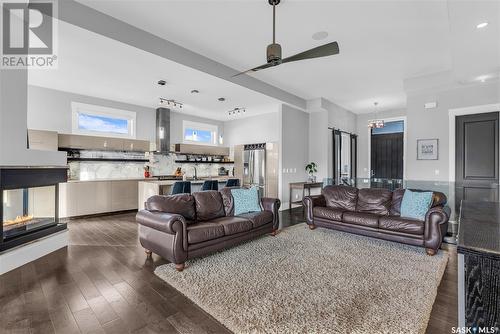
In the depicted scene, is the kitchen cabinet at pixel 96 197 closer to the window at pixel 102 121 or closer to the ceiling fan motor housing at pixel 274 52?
the window at pixel 102 121

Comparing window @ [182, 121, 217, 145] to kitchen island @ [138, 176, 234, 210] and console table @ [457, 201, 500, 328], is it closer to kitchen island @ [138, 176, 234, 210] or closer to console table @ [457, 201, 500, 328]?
kitchen island @ [138, 176, 234, 210]

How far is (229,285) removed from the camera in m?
2.46

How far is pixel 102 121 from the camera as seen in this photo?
20.2 ft

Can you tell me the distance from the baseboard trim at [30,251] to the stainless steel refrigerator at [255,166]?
4703mm

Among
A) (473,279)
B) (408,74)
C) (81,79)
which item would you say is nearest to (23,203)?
(81,79)

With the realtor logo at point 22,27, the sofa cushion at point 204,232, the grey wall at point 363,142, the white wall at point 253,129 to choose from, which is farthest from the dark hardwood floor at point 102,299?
the grey wall at point 363,142

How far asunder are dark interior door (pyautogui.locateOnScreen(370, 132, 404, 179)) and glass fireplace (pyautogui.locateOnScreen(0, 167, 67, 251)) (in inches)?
350

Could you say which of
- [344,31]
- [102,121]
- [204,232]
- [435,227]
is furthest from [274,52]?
[102,121]

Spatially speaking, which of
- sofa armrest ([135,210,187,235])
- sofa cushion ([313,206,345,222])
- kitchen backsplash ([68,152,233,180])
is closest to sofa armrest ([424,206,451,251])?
sofa cushion ([313,206,345,222])

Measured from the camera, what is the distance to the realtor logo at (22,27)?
2.71 metres

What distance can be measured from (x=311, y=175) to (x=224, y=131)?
366 cm

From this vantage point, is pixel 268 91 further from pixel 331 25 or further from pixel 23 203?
pixel 23 203

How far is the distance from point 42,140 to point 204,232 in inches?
177

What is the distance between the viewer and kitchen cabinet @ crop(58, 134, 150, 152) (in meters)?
5.38
